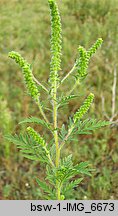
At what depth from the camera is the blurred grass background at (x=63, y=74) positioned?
2967mm

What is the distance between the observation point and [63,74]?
13.5ft

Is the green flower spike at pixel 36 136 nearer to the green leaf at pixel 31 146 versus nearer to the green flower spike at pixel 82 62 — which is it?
the green leaf at pixel 31 146

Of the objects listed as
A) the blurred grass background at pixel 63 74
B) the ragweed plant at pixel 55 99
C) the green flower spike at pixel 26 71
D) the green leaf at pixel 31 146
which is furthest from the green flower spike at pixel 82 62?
the blurred grass background at pixel 63 74

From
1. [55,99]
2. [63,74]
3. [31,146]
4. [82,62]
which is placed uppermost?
[63,74]

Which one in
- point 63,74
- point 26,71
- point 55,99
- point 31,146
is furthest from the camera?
point 63,74

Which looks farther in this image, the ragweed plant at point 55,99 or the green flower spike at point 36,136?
the green flower spike at point 36,136

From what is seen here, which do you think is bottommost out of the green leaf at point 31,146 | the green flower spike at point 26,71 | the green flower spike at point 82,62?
the green leaf at point 31,146

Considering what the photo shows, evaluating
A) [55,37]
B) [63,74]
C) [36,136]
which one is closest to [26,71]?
[55,37]

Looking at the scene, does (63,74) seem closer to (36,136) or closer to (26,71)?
(36,136)

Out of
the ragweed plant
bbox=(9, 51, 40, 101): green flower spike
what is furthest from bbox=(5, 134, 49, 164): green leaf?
bbox=(9, 51, 40, 101): green flower spike

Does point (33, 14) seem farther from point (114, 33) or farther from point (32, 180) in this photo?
point (32, 180)

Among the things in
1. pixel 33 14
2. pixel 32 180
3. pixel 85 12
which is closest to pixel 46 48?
pixel 85 12

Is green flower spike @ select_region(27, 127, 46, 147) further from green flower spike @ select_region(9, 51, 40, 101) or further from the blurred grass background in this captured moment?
the blurred grass background

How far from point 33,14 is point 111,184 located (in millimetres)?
3288
